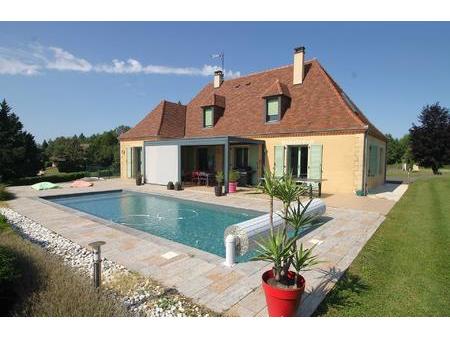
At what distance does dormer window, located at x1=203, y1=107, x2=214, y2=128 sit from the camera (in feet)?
64.5

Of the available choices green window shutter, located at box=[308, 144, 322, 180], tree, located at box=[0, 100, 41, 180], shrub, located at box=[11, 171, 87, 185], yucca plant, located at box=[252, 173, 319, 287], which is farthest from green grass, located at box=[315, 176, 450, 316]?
tree, located at box=[0, 100, 41, 180]

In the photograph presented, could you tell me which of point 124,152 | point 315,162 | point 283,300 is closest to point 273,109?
point 315,162

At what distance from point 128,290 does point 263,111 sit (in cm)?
1480

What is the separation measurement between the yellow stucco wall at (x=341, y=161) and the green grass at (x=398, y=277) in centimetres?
569

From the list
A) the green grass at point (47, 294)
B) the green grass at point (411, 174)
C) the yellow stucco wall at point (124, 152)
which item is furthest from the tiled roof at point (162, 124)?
the green grass at point (411, 174)

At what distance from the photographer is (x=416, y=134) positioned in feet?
99.1

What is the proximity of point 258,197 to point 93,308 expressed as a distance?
34.3 feet

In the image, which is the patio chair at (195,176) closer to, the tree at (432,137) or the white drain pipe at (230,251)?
the white drain pipe at (230,251)

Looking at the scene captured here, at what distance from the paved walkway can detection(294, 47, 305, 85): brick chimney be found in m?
10.4

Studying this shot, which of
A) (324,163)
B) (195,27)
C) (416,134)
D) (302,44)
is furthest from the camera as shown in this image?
(416,134)

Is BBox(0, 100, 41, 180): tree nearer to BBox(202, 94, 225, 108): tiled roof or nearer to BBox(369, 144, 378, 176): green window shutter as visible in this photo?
BBox(202, 94, 225, 108): tiled roof

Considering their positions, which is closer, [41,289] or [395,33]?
[41,289]

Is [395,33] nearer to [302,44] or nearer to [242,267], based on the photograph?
[242,267]
